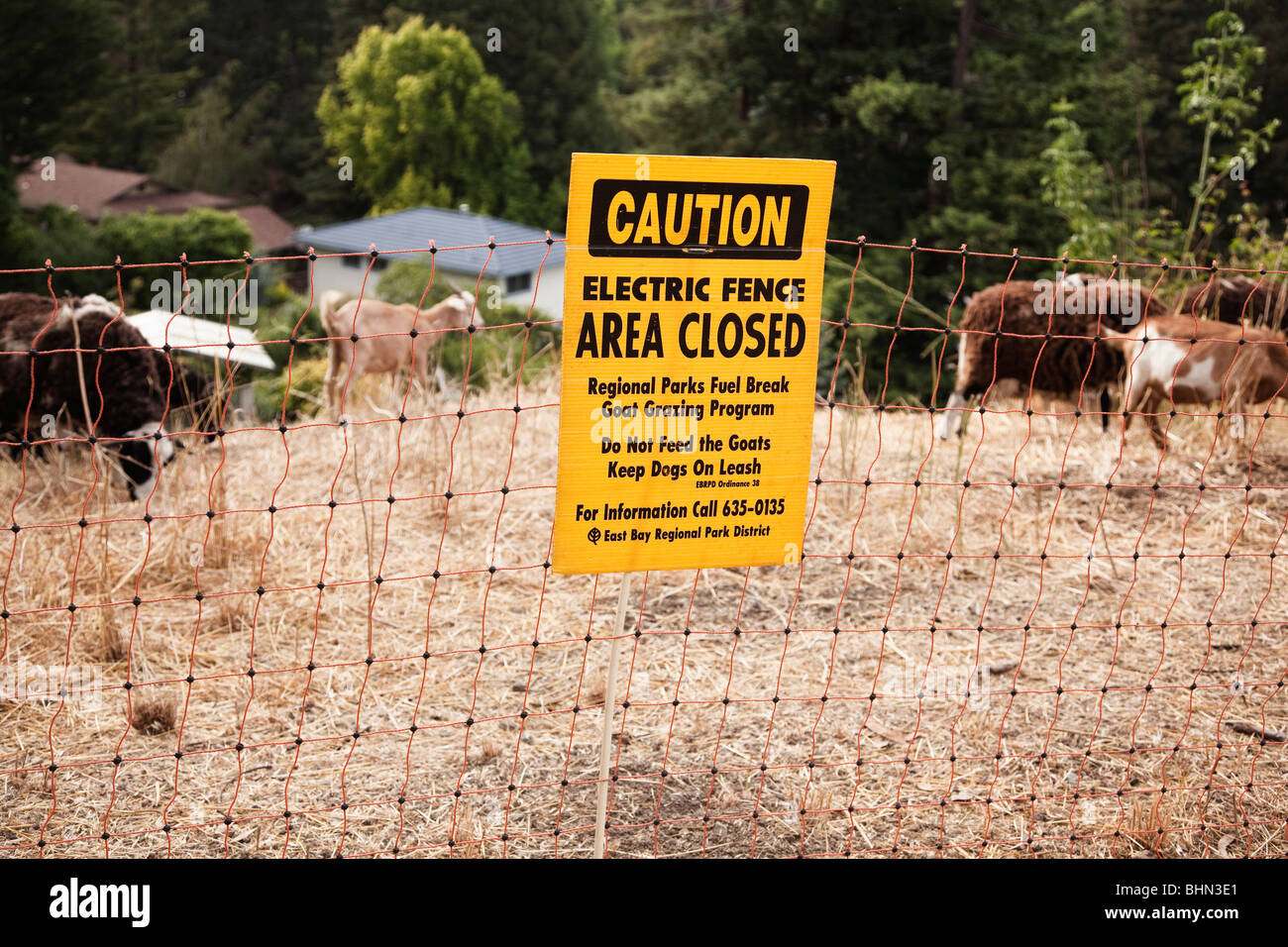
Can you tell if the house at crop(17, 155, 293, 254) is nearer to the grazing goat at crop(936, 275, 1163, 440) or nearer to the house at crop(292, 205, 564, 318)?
the house at crop(292, 205, 564, 318)

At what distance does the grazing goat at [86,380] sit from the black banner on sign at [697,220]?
Answer: 3.68 m

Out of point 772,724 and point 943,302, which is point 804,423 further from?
point 943,302

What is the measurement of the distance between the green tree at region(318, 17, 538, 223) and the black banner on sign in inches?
1446

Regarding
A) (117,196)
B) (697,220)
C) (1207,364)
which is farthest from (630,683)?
(117,196)

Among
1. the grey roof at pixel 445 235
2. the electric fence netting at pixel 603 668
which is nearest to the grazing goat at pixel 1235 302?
the electric fence netting at pixel 603 668

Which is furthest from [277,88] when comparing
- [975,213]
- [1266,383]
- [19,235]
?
[1266,383]

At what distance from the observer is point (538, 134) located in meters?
40.5

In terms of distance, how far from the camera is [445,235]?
106 ft

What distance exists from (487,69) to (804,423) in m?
41.4

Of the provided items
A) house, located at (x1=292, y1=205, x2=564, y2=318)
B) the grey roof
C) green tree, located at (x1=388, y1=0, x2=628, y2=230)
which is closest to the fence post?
house, located at (x1=292, y1=205, x2=564, y2=318)

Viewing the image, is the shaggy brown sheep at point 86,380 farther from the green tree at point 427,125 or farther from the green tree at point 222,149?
the green tree at point 222,149

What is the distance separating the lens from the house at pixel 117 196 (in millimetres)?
31703

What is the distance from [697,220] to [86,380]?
4.17m

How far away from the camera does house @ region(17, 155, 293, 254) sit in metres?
31.7
